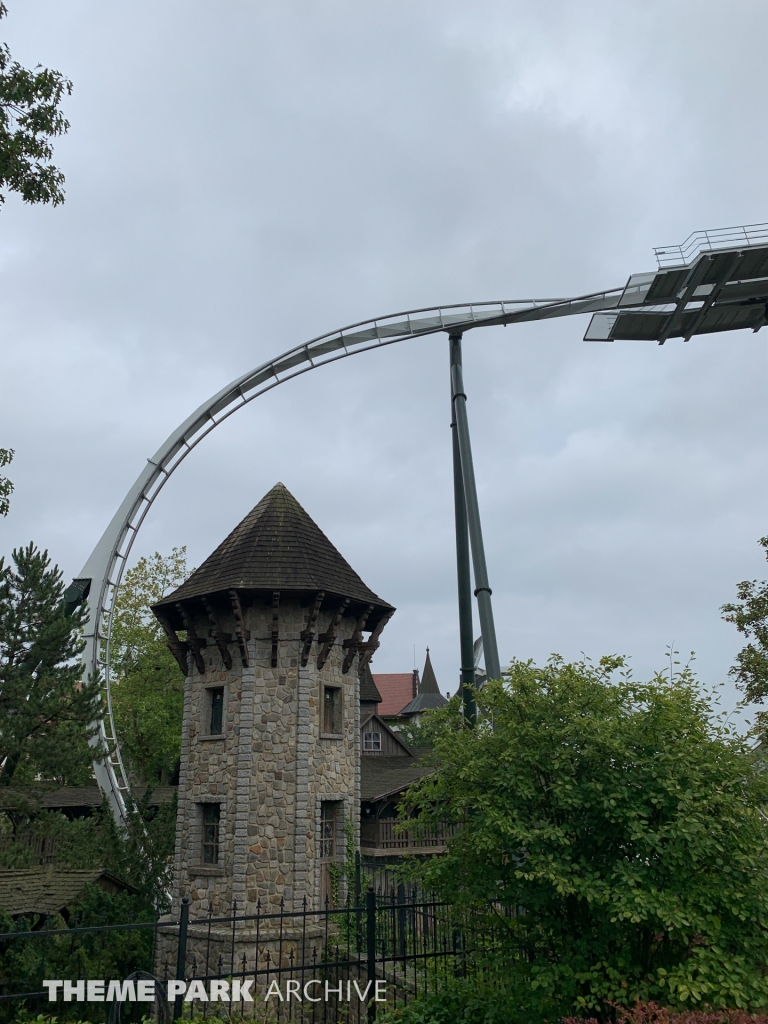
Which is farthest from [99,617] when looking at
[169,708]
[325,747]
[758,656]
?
[758,656]

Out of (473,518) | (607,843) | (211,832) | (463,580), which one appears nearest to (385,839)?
(211,832)

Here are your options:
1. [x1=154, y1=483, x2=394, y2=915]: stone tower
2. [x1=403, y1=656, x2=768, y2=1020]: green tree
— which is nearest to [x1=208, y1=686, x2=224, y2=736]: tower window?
[x1=154, y1=483, x2=394, y2=915]: stone tower

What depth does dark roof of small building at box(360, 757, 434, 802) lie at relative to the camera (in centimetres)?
2430

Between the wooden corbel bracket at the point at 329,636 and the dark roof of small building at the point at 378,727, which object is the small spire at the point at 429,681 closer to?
the dark roof of small building at the point at 378,727

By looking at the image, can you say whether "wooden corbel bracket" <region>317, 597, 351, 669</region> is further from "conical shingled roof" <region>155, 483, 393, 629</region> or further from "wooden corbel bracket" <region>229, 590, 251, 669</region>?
"wooden corbel bracket" <region>229, 590, 251, 669</region>

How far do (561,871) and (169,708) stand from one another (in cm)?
2868

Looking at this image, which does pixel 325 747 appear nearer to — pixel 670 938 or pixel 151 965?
pixel 151 965

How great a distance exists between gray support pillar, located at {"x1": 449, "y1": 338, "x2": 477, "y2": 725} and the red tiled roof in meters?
48.9

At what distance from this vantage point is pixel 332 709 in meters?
19.5

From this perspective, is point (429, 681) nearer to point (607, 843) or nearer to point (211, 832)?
point (211, 832)

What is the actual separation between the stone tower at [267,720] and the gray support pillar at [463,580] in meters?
4.58

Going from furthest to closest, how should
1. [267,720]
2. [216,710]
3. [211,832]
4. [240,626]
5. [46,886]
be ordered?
[216,710]
[211,832]
[240,626]
[267,720]
[46,886]

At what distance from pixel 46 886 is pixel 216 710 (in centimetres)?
507

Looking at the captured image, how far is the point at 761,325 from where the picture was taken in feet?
56.5
